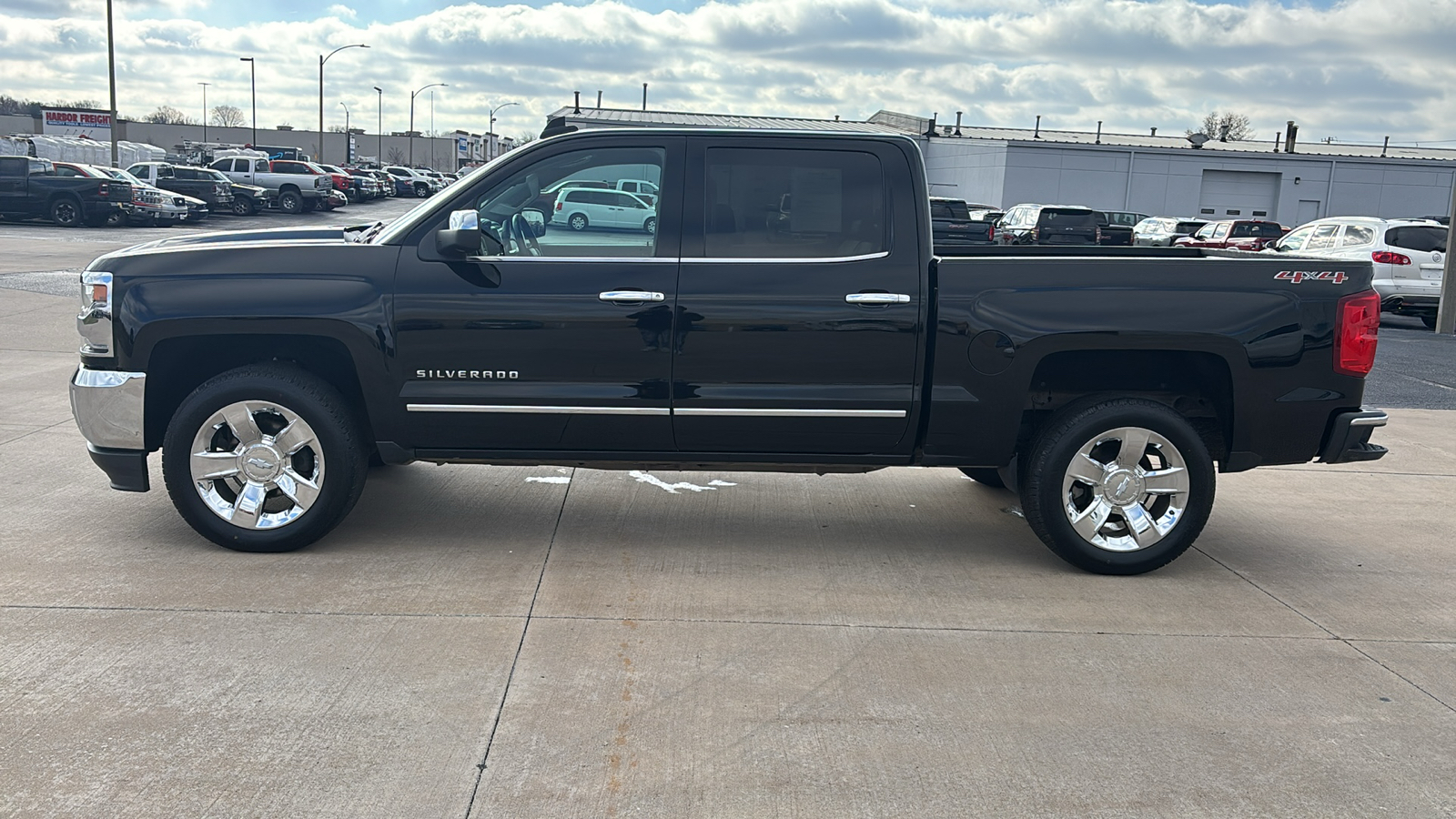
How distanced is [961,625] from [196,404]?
3.44 m

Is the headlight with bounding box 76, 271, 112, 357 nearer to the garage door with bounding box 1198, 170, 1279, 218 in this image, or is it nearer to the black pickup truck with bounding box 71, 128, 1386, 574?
the black pickup truck with bounding box 71, 128, 1386, 574

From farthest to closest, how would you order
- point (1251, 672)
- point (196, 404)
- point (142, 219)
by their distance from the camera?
point (142, 219) < point (196, 404) < point (1251, 672)

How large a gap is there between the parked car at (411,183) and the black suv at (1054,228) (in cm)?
4359

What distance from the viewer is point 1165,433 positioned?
5441 mm

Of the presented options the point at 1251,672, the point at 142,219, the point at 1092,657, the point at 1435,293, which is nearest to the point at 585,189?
the point at 1092,657

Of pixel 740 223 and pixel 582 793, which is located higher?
pixel 740 223

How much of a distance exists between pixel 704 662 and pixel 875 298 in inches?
72.5

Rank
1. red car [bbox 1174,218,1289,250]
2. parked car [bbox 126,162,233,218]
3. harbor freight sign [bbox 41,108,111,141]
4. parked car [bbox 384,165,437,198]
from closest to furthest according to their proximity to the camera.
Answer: red car [bbox 1174,218,1289,250] < parked car [bbox 126,162,233,218] < parked car [bbox 384,165,437,198] < harbor freight sign [bbox 41,108,111,141]

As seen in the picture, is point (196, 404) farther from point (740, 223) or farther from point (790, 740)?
point (790, 740)

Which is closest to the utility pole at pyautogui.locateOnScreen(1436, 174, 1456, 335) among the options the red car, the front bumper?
the red car

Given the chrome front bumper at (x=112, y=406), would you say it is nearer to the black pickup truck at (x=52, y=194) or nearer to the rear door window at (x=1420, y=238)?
the rear door window at (x=1420, y=238)

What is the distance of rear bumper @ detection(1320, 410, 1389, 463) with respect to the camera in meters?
5.52

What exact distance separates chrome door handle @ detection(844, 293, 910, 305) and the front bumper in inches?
124

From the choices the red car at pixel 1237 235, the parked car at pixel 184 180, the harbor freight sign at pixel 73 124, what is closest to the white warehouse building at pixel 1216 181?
the parked car at pixel 184 180
